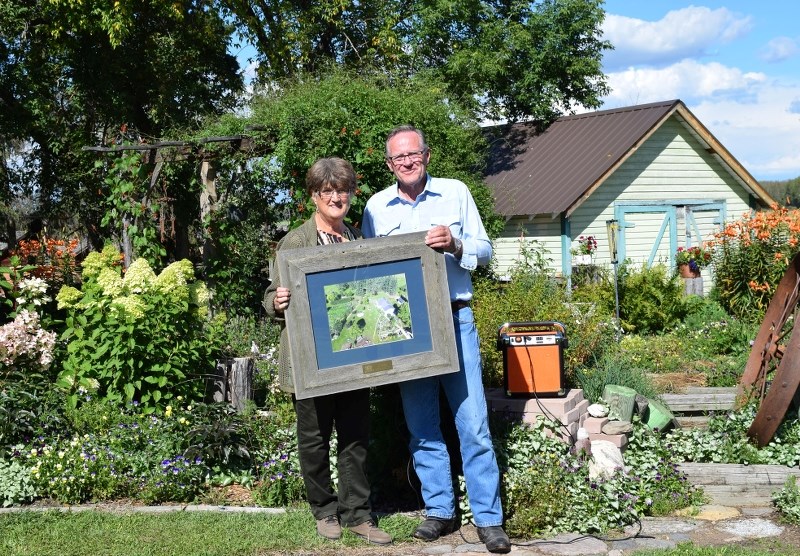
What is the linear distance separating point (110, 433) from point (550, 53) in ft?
52.5

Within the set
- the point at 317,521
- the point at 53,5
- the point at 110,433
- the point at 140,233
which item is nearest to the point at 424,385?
the point at 317,521

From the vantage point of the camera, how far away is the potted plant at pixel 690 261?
52.4 feet

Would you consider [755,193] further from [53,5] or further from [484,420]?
[484,420]

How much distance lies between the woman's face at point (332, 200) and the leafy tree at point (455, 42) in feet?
44.6

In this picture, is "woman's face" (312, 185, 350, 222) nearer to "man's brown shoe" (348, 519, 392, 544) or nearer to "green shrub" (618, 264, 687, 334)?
"man's brown shoe" (348, 519, 392, 544)

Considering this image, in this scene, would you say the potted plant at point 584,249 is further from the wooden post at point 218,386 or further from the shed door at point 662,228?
the wooden post at point 218,386

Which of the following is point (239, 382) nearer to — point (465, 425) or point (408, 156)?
point (465, 425)

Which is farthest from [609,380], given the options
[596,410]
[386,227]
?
[386,227]

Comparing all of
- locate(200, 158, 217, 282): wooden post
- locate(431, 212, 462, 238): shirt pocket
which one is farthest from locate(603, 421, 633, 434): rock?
locate(200, 158, 217, 282): wooden post

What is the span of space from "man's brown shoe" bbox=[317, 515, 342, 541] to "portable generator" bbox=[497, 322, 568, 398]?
5.22 ft

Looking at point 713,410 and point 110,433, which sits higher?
point 110,433

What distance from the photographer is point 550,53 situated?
781 inches

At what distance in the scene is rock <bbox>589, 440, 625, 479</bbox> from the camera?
5.57 metres

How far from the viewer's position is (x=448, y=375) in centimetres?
485
